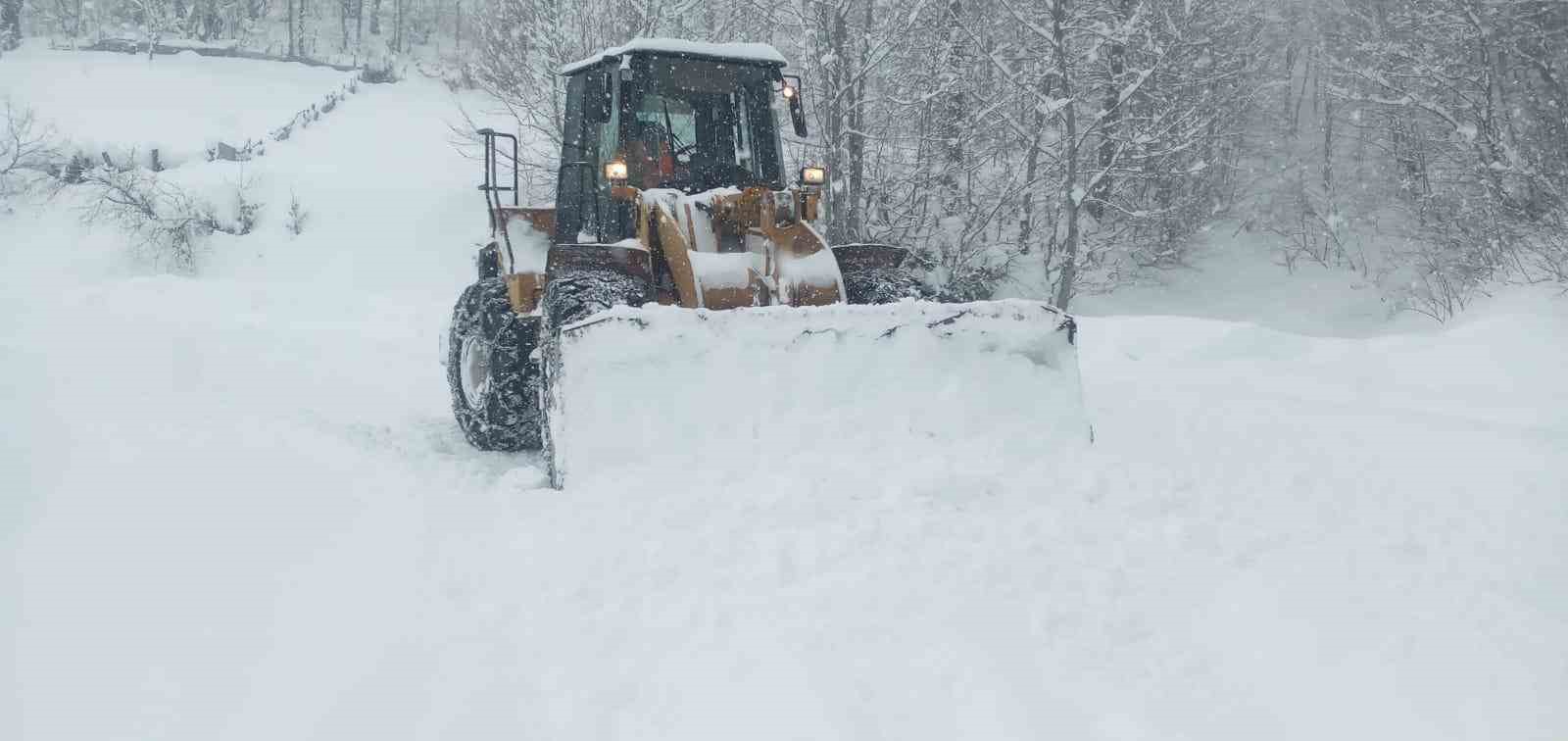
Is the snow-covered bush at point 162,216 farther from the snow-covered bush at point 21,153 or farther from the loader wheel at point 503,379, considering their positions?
the loader wheel at point 503,379

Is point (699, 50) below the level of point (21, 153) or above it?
above

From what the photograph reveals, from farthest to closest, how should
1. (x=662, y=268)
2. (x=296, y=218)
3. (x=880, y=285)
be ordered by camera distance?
(x=296, y=218) < (x=880, y=285) < (x=662, y=268)

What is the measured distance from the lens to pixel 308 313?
13578 millimetres

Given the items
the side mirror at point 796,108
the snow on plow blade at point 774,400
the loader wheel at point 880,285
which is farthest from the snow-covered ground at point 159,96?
the snow on plow blade at point 774,400

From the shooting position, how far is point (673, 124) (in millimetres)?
6078

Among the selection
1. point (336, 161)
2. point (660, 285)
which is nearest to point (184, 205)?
point (336, 161)

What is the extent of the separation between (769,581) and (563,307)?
6.54 ft

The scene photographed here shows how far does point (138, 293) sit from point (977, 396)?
42.9ft

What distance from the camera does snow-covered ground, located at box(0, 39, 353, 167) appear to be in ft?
79.0

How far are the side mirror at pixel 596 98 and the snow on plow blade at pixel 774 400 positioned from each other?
1.79 meters

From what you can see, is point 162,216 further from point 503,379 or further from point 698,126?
point 698,126

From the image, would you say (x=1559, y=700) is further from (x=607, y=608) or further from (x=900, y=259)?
(x=900, y=259)

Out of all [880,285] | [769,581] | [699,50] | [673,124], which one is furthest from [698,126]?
[769,581]

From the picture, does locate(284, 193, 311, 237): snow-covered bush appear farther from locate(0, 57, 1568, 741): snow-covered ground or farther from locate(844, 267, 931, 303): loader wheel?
locate(844, 267, 931, 303): loader wheel
